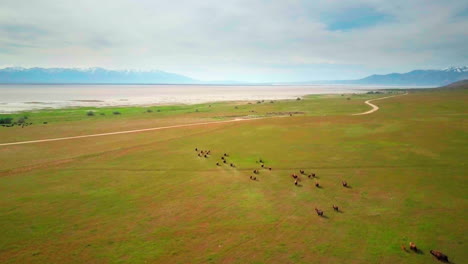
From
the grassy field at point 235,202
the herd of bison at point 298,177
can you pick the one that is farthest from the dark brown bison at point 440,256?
the grassy field at point 235,202

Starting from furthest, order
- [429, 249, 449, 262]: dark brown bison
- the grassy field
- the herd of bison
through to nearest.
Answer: the grassy field
the herd of bison
[429, 249, 449, 262]: dark brown bison

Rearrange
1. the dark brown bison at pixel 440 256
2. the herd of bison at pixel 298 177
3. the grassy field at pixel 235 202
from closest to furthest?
the dark brown bison at pixel 440 256, the herd of bison at pixel 298 177, the grassy field at pixel 235 202

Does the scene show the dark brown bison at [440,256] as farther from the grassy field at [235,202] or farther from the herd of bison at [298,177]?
the grassy field at [235,202]

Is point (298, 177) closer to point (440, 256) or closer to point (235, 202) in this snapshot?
point (235, 202)

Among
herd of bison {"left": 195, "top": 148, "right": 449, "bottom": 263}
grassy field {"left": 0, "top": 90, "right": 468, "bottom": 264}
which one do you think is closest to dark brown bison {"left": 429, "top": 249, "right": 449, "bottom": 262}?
herd of bison {"left": 195, "top": 148, "right": 449, "bottom": 263}

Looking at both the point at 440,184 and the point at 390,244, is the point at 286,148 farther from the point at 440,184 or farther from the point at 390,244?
the point at 390,244

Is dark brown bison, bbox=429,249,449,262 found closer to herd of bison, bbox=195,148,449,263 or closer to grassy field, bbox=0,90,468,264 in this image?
herd of bison, bbox=195,148,449,263

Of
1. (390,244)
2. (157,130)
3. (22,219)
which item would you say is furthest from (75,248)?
(157,130)

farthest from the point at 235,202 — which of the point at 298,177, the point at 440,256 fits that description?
the point at 440,256
